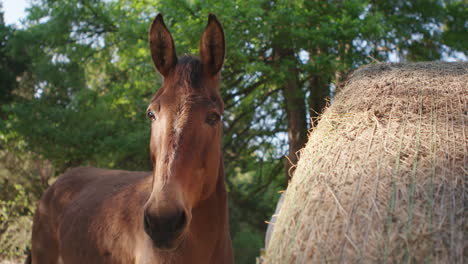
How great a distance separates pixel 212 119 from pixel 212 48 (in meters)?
0.61

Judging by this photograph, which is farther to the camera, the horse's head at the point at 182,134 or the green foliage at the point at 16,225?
the green foliage at the point at 16,225

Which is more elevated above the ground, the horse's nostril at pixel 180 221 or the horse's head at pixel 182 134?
the horse's head at pixel 182 134

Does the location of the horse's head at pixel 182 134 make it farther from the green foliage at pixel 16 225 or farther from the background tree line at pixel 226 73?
the green foliage at pixel 16 225

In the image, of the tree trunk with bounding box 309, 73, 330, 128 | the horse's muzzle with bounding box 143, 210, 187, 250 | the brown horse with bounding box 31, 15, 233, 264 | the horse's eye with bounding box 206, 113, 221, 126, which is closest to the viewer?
the horse's muzzle with bounding box 143, 210, 187, 250

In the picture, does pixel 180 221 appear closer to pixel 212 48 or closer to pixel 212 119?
pixel 212 119

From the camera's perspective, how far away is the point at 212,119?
2641mm

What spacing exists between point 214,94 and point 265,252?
3.86 ft

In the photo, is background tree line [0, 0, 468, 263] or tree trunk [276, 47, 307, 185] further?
tree trunk [276, 47, 307, 185]

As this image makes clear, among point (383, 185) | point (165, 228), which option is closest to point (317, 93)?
point (383, 185)

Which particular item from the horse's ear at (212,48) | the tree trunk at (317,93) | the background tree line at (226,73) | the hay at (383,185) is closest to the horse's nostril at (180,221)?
the hay at (383,185)

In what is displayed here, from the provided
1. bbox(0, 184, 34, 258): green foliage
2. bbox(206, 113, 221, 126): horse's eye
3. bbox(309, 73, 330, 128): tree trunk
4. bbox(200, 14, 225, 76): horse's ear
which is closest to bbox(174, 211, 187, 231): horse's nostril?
bbox(206, 113, 221, 126): horse's eye

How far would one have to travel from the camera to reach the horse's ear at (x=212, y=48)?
2.85 metres

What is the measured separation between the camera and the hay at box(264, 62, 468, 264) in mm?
1886

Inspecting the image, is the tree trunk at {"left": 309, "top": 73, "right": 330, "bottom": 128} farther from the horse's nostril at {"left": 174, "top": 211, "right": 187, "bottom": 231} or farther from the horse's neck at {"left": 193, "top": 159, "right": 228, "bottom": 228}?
the horse's nostril at {"left": 174, "top": 211, "right": 187, "bottom": 231}
